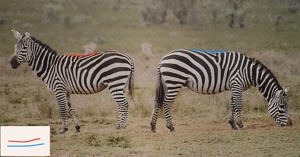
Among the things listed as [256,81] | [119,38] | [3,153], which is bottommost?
[3,153]

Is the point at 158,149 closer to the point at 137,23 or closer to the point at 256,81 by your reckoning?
the point at 256,81

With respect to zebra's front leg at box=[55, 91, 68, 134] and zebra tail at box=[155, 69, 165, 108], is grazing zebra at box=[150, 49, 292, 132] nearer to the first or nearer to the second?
zebra tail at box=[155, 69, 165, 108]

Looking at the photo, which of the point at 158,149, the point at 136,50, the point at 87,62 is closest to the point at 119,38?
the point at 136,50

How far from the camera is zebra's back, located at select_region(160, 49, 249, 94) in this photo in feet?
27.8

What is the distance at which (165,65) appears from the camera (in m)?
8.49

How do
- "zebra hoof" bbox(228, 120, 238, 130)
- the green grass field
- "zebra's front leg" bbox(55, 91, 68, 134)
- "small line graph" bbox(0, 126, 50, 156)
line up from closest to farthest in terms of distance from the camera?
1. "small line graph" bbox(0, 126, 50, 156)
2. the green grass field
3. "zebra's front leg" bbox(55, 91, 68, 134)
4. "zebra hoof" bbox(228, 120, 238, 130)

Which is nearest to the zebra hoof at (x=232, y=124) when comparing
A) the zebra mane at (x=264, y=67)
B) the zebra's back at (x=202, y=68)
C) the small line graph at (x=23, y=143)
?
the zebra's back at (x=202, y=68)

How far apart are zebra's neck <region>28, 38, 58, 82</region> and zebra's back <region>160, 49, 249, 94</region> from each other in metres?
1.52

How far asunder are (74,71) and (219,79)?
197cm

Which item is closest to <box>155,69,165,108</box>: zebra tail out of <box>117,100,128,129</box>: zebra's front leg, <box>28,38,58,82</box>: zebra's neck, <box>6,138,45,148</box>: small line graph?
<box>117,100,128,129</box>: zebra's front leg

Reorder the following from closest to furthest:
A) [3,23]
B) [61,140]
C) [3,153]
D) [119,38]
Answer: [3,153] < [61,140] < [3,23] < [119,38]

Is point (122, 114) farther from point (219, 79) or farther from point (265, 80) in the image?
point (265, 80)

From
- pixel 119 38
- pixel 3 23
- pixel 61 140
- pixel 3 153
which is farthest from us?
pixel 119 38

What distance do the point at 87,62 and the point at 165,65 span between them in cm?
106
